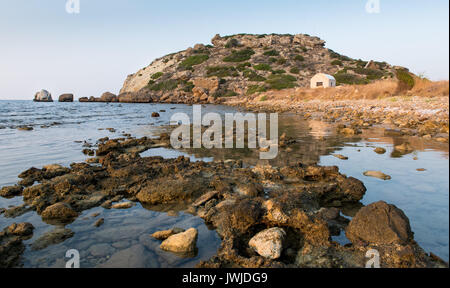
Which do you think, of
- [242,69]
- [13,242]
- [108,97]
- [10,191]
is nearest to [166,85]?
[108,97]

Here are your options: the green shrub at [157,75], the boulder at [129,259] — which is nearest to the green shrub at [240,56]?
the green shrub at [157,75]

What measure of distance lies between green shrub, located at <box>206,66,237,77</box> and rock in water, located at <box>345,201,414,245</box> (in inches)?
2075

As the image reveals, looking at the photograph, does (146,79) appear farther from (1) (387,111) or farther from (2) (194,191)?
(2) (194,191)

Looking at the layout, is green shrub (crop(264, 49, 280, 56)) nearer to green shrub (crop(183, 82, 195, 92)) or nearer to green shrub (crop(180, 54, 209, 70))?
green shrub (crop(180, 54, 209, 70))

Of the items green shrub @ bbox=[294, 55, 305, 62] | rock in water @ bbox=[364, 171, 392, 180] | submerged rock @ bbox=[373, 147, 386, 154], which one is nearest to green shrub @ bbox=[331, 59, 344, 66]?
green shrub @ bbox=[294, 55, 305, 62]

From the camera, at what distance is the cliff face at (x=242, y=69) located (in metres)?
47.5

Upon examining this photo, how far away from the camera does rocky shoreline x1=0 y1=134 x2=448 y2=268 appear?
281cm

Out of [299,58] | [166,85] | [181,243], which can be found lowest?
[181,243]

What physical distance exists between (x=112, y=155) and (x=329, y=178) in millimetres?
5459

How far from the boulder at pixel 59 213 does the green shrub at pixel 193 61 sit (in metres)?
62.1

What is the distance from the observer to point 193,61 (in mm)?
65750

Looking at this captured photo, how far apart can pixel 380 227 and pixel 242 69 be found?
2207 inches

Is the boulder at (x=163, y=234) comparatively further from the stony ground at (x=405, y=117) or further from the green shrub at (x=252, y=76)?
the green shrub at (x=252, y=76)

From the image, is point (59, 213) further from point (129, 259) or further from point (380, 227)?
point (380, 227)
